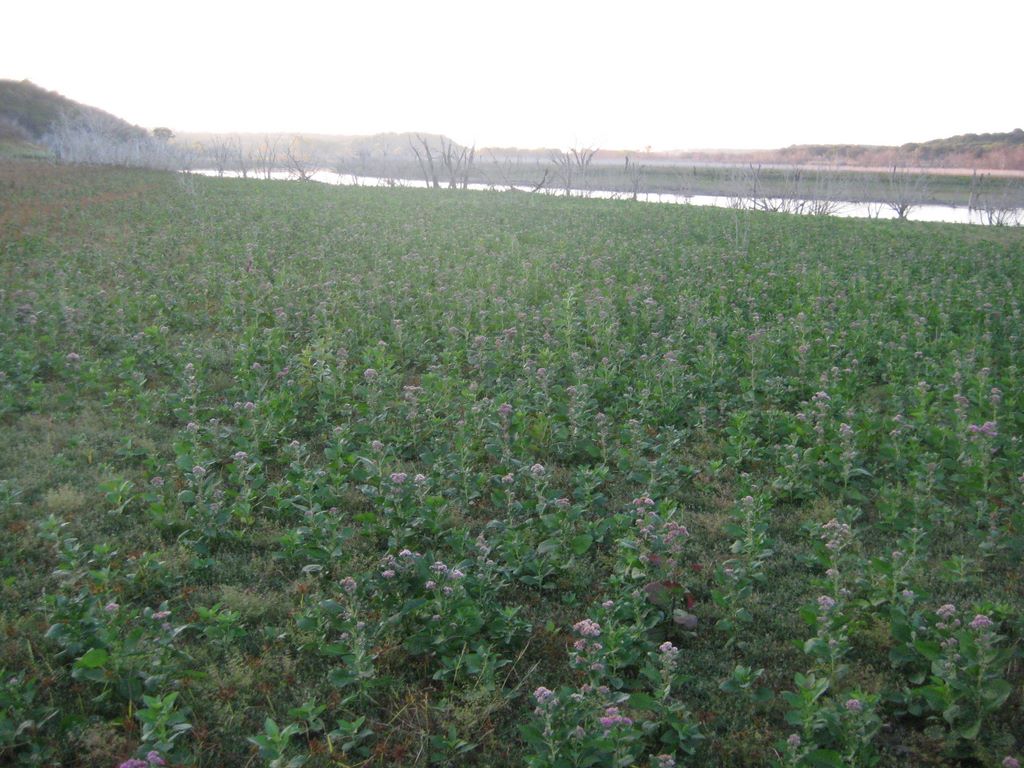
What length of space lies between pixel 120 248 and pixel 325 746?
14.2m

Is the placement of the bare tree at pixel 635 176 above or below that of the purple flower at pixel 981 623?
above

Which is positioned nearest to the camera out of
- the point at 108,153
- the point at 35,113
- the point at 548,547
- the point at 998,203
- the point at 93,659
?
the point at 93,659

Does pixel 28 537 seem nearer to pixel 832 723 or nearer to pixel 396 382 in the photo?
pixel 396 382

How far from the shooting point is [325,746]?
10.7 ft

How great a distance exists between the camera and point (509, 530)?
15.1 feet

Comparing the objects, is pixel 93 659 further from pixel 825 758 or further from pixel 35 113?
pixel 35 113

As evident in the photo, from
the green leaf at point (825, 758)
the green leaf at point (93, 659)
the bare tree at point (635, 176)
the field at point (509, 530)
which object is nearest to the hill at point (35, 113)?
the bare tree at point (635, 176)

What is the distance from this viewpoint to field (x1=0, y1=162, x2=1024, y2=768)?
130 inches

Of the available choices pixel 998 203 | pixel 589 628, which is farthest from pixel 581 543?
pixel 998 203

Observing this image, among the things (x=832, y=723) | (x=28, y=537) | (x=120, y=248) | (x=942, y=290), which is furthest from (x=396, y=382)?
(x=120, y=248)

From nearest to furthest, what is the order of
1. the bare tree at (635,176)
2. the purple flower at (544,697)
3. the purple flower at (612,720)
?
the purple flower at (612,720), the purple flower at (544,697), the bare tree at (635,176)

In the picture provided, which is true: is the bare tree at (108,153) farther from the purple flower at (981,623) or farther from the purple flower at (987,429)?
the purple flower at (981,623)

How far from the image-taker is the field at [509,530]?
3291 mm

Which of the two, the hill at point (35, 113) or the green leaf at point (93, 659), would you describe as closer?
the green leaf at point (93, 659)
